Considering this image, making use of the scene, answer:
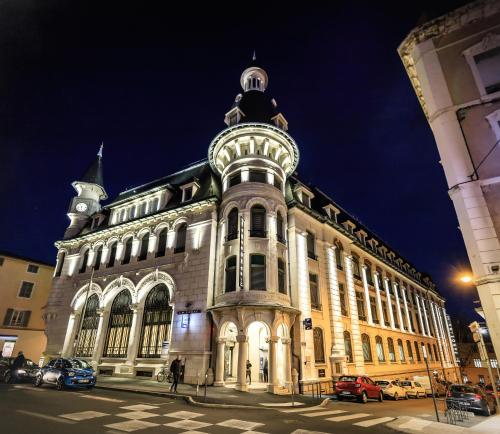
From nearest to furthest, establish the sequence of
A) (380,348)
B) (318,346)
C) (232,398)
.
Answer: (232,398) < (318,346) < (380,348)

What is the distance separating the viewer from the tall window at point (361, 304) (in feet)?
94.7

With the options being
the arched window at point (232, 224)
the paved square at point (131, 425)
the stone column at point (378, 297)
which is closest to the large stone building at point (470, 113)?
the paved square at point (131, 425)

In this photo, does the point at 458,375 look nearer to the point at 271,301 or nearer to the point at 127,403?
the point at 271,301

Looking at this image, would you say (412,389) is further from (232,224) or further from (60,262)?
(60,262)

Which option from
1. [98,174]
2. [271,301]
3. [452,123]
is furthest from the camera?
[98,174]

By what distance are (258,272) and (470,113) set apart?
46.9 ft

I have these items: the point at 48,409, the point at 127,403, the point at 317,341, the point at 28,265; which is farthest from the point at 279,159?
the point at 28,265

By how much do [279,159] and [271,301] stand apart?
39.4 ft

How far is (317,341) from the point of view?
2211 centimetres

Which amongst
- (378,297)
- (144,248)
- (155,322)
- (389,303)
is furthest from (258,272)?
(389,303)

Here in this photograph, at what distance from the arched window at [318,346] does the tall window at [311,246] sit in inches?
229

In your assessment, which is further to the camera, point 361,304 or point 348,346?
point 361,304

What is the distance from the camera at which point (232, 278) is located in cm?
2064

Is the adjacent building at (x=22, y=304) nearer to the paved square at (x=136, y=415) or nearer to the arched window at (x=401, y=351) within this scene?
the paved square at (x=136, y=415)
